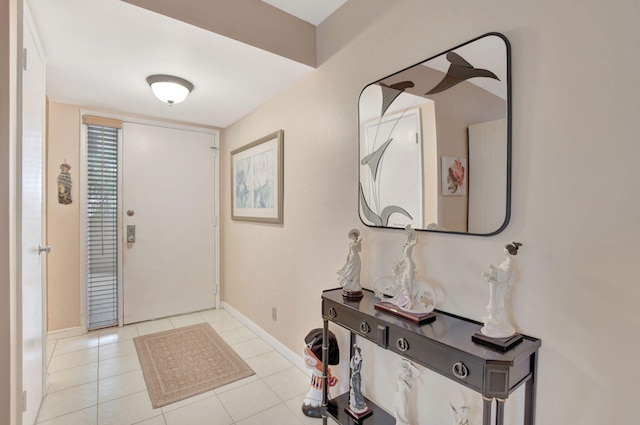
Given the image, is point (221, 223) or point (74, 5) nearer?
point (74, 5)

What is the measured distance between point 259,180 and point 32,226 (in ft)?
5.64

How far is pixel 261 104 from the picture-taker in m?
3.02

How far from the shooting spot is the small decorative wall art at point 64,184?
9.67ft

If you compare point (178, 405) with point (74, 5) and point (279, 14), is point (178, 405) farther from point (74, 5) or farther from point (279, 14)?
point (279, 14)

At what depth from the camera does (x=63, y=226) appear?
2.98m

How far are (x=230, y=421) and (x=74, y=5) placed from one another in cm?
243

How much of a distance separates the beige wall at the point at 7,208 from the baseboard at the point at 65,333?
6.78ft

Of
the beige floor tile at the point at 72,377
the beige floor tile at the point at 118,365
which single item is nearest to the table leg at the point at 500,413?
the beige floor tile at the point at 118,365

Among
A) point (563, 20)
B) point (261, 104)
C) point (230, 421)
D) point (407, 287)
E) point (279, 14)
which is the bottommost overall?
point (230, 421)

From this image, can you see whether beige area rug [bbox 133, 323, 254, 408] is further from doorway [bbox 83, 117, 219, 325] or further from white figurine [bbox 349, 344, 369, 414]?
white figurine [bbox 349, 344, 369, 414]

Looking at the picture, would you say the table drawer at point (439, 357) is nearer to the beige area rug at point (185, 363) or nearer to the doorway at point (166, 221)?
the beige area rug at point (185, 363)

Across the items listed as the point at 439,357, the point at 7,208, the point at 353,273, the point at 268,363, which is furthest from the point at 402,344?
the point at 7,208

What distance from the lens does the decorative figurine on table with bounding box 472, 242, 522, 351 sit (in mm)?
1141

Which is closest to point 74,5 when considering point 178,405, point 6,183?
point 6,183
